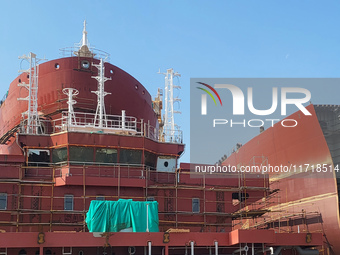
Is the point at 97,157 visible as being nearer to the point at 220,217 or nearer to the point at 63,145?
the point at 63,145

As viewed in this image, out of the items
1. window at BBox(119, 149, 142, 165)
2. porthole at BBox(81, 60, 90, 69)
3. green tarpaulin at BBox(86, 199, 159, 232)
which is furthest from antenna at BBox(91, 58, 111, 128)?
green tarpaulin at BBox(86, 199, 159, 232)

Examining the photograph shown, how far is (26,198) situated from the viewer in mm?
22562

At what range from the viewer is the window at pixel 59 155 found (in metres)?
23.9

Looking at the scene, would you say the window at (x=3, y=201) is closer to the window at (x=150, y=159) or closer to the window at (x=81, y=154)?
the window at (x=81, y=154)

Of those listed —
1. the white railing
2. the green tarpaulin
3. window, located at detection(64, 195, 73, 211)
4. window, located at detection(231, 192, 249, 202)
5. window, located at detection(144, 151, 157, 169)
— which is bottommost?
the green tarpaulin

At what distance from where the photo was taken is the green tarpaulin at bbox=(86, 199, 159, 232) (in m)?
20.4

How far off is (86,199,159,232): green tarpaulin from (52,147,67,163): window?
4268mm

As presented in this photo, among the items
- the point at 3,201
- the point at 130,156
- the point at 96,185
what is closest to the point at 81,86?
the point at 130,156

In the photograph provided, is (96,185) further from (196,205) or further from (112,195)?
(196,205)

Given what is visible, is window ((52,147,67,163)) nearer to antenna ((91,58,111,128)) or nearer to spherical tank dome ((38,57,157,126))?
antenna ((91,58,111,128))

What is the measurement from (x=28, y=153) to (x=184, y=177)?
8465 mm

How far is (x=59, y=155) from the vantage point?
947 inches

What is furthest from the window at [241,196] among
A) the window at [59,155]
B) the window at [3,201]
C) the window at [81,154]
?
the window at [3,201]

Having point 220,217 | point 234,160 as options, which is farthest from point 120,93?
point 234,160
